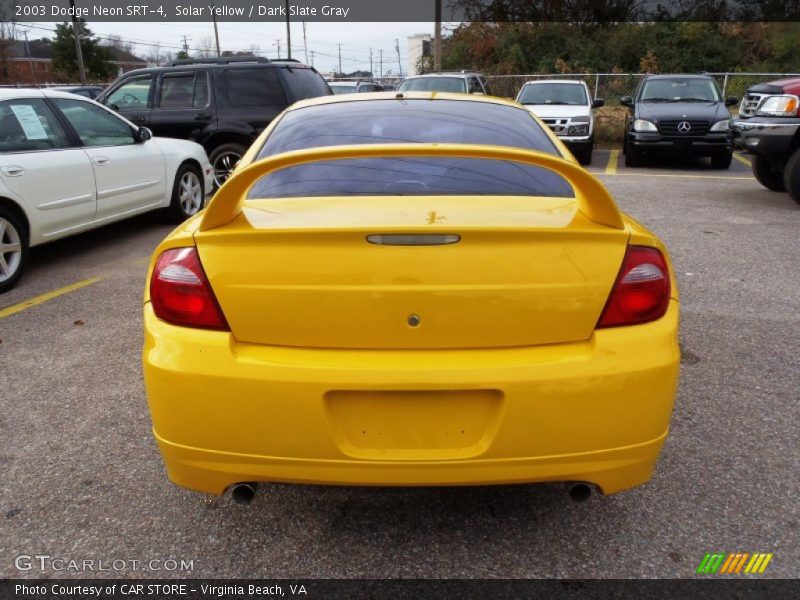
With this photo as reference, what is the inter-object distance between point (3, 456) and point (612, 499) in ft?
8.82

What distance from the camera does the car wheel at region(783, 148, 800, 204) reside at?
26.9ft

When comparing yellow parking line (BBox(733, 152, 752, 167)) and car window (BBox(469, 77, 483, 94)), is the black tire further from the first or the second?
car window (BBox(469, 77, 483, 94))

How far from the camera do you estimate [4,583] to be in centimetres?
224

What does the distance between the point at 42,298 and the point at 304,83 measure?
18.9 ft

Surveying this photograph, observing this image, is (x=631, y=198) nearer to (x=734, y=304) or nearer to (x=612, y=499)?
(x=734, y=304)

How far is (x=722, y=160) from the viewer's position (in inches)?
490

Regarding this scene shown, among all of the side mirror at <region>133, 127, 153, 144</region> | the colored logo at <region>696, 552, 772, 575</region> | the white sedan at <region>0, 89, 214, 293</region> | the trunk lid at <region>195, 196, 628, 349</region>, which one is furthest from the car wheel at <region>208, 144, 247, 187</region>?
the colored logo at <region>696, 552, 772, 575</region>

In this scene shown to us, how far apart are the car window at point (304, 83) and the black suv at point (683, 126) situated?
234 inches

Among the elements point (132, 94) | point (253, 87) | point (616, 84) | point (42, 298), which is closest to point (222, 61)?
point (253, 87)

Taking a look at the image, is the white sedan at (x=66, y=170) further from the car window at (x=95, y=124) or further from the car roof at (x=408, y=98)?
the car roof at (x=408, y=98)

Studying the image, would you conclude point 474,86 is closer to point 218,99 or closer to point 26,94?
point 218,99

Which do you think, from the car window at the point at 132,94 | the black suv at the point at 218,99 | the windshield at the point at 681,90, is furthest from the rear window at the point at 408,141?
the windshield at the point at 681,90

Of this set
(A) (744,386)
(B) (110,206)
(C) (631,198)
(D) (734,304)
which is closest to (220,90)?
(B) (110,206)

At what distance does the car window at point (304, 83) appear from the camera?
9.55 metres
